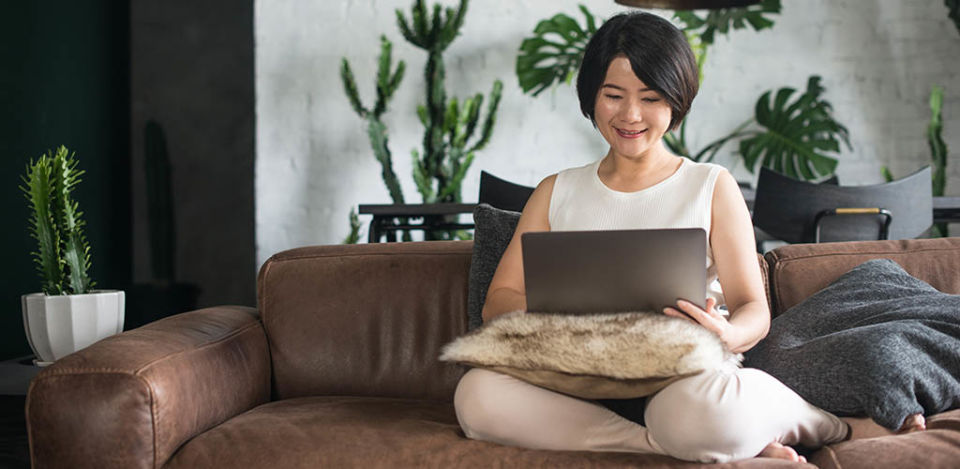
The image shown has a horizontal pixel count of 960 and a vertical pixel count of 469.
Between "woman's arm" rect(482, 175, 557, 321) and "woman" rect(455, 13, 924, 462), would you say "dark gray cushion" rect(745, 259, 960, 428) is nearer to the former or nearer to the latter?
"woman" rect(455, 13, 924, 462)

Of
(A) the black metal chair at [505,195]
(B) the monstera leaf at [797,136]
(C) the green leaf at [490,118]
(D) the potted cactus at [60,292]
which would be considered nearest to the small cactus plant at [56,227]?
(D) the potted cactus at [60,292]

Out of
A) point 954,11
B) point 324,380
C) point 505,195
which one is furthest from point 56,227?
point 954,11

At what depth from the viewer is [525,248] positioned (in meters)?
1.32

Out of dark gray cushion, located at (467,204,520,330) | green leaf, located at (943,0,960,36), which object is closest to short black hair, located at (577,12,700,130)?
dark gray cushion, located at (467,204,520,330)

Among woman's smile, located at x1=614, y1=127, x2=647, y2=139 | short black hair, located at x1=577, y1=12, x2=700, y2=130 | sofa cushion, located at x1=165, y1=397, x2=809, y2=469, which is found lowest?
sofa cushion, located at x1=165, y1=397, x2=809, y2=469

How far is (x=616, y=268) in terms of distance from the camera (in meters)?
1.30

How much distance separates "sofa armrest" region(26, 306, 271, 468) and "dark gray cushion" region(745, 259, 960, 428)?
1.01m

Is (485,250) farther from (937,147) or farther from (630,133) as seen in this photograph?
(937,147)

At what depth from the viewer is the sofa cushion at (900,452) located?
3.91 ft

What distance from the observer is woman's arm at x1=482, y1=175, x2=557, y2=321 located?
1.57 meters

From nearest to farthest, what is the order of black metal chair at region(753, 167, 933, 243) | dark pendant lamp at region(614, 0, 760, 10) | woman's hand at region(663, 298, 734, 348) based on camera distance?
1. woman's hand at region(663, 298, 734, 348)
2. black metal chair at region(753, 167, 933, 243)
3. dark pendant lamp at region(614, 0, 760, 10)

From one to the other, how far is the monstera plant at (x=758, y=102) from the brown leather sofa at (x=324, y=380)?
8.87ft

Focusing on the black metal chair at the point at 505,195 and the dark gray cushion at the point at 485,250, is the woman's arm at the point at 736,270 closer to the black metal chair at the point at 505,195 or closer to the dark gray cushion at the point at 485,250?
the dark gray cushion at the point at 485,250

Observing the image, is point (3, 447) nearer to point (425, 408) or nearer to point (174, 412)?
point (174, 412)
